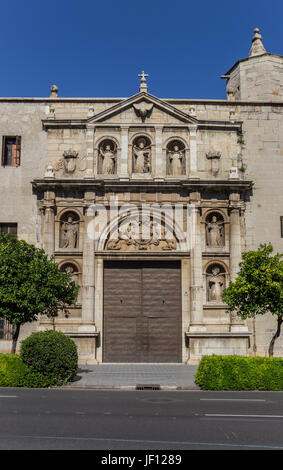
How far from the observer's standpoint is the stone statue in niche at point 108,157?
990 inches

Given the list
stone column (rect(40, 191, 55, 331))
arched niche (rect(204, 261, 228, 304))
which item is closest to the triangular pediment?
stone column (rect(40, 191, 55, 331))

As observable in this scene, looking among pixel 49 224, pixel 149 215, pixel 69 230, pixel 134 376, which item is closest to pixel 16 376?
pixel 134 376

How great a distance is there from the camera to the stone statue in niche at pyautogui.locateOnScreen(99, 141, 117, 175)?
25.2 meters

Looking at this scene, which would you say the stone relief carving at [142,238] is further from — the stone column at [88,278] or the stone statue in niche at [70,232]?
the stone statue in niche at [70,232]

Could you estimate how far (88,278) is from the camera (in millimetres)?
23719

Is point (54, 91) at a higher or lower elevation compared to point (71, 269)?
higher

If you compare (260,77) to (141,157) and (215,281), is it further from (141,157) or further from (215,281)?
(215,281)

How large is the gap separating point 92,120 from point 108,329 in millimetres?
10172

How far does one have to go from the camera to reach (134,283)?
2433 centimetres

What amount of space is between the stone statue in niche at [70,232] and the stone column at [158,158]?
4.51 metres

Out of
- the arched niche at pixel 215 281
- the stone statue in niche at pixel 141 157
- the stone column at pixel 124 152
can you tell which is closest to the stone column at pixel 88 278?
the stone column at pixel 124 152

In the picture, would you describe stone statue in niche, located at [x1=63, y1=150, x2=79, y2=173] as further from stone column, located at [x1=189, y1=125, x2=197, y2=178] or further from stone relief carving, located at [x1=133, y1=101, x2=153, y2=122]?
stone column, located at [x1=189, y1=125, x2=197, y2=178]

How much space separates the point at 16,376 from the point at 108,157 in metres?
12.6
